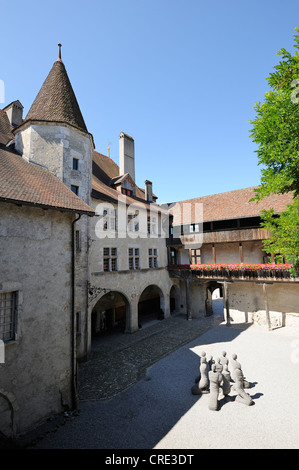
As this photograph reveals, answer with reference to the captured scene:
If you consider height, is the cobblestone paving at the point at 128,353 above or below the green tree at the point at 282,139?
below

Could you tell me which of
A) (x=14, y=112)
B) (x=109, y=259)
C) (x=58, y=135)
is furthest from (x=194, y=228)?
(x=14, y=112)

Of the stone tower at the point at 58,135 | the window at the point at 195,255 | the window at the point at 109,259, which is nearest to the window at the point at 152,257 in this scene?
the window at the point at 195,255

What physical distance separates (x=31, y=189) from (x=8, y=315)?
154 inches

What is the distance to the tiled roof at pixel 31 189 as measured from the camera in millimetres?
6730

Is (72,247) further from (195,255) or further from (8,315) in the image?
(195,255)

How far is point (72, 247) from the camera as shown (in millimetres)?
8422

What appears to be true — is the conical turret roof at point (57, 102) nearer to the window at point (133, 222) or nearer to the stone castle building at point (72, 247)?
the stone castle building at point (72, 247)

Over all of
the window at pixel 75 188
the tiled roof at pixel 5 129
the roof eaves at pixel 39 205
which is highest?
the tiled roof at pixel 5 129

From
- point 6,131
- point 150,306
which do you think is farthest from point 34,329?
point 150,306

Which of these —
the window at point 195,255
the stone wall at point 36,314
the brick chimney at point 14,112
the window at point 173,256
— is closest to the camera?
the stone wall at point 36,314

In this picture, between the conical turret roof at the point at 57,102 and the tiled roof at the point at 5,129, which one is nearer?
the conical turret roof at the point at 57,102

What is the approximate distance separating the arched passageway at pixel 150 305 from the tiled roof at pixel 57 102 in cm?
1454

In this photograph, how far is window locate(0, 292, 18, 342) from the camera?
21.4 ft

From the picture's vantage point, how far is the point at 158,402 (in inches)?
325
